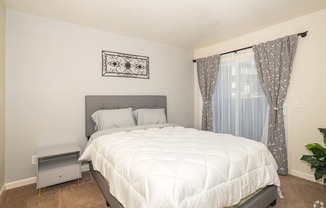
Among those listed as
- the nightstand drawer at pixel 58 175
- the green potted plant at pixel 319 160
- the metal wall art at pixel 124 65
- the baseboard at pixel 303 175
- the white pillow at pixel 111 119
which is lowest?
the baseboard at pixel 303 175

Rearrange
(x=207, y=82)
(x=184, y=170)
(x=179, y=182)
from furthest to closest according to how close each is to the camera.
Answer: (x=207, y=82) → (x=184, y=170) → (x=179, y=182)

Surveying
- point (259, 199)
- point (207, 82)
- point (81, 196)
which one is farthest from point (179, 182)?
point (207, 82)

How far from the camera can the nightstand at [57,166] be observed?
211 cm

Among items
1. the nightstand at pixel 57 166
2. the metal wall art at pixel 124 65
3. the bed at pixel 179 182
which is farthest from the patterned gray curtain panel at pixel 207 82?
the nightstand at pixel 57 166

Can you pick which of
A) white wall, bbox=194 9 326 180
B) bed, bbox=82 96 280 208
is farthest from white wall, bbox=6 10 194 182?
white wall, bbox=194 9 326 180

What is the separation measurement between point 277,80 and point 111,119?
2644mm

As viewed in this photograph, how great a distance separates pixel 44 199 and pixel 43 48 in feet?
6.49

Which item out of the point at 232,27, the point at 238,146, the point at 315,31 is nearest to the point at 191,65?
the point at 232,27

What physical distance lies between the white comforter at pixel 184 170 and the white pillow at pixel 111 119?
0.68 m

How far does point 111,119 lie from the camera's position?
2.69 m

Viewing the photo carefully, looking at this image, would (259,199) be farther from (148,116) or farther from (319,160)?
(148,116)

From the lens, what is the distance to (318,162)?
202 cm

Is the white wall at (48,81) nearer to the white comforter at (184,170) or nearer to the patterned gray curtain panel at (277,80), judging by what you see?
the white comforter at (184,170)

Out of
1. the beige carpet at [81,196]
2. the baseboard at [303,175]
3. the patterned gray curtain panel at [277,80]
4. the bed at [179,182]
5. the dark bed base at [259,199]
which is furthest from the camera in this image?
the patterned gray curtain panel at [277,80]
